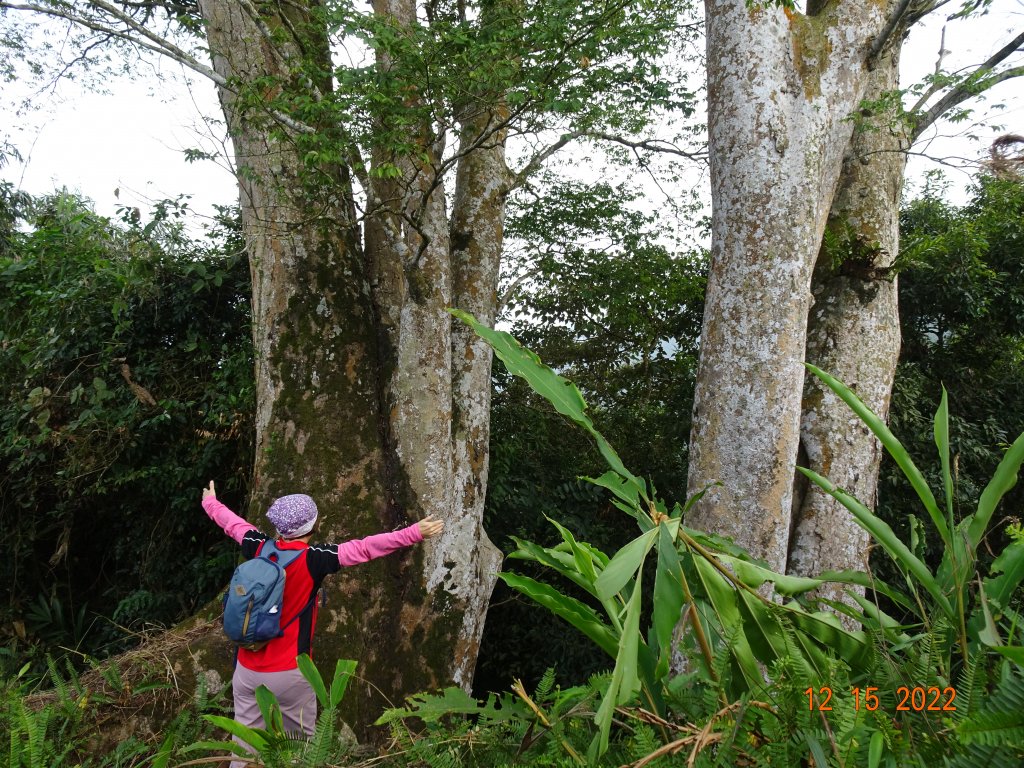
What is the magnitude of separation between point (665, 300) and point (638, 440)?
1435mm

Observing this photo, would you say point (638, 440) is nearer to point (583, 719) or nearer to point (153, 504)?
point (153, 504)

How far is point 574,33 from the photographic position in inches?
161

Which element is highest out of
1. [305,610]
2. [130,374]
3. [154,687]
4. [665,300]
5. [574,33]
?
[574,33]

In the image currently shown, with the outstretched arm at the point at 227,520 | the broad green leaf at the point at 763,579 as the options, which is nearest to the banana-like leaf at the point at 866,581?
the broad green leaf at the point at 763,579

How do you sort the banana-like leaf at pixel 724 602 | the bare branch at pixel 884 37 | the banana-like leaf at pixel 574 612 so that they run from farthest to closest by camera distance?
the bare branch at pixel 884 37 < the banana-like leaf at pixel 574 612 < the banana-like leaf at pixel 724 602

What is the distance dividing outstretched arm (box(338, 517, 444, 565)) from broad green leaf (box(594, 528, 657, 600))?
6.71 ft

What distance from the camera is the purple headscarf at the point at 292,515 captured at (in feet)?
10.00

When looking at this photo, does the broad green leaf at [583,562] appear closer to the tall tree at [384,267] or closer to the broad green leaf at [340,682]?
the broad green leaf at [340,682]

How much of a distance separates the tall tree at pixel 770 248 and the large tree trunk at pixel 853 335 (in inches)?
0.7

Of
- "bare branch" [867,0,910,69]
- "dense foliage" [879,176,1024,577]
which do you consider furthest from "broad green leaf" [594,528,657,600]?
"dense foliage" [879,176,1024,577]

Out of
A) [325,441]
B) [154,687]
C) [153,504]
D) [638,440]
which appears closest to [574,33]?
[325,441]

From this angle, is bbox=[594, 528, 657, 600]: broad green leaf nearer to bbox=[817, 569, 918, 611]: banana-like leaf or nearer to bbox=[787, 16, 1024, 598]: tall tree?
bbox=[817, 569, 918, 611]: banana-like leaf

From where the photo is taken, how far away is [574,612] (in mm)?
1179
